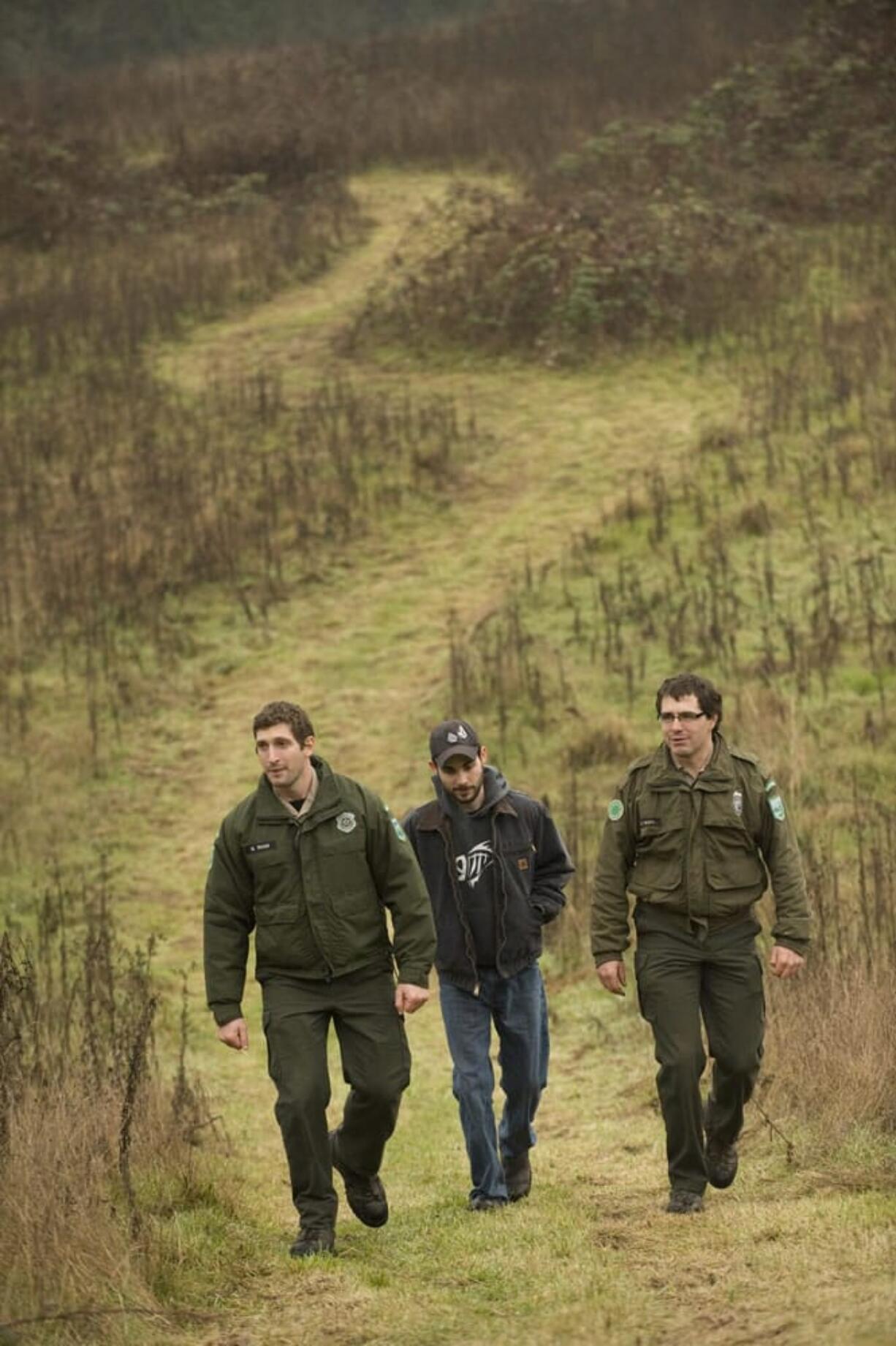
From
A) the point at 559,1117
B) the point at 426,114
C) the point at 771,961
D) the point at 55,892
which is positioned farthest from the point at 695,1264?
the point at 426,114

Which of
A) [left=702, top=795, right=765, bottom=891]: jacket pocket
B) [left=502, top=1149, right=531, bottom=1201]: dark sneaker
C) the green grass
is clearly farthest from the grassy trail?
[left=702, top=795, right=765, bottom=891]: jacket pocket

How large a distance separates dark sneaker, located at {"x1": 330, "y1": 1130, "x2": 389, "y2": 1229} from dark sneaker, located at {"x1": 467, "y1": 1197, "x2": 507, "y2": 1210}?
0.39 m

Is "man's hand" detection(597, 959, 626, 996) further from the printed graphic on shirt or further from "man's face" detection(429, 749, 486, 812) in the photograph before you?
"man's face" detection(429, 749, 486, 812)

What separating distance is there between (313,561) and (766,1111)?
9.93 metres

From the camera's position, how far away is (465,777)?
261 inches

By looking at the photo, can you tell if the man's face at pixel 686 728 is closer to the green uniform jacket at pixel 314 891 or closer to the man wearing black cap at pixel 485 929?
the man wearing black cap at pixel 485 929

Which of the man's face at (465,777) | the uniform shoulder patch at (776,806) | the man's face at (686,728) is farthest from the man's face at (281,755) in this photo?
the uniform shoulder patch at (776,806)

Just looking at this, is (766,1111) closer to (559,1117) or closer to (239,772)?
(559,1117)

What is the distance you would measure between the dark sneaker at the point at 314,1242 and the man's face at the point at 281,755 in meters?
1.57

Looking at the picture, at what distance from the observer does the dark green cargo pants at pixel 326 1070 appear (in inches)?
244

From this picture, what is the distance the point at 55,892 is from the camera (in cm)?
1183

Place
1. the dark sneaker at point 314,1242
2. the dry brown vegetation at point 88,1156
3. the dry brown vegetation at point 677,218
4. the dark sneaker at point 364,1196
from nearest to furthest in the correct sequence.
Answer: the dry brown vegetation at point 88,1156 → the dark sneaker at point 314,1242 → the dark sneaker at point 364,1196 → the dry brown vegetation at point 677,218

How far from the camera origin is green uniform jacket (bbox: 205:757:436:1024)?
6.23 metres

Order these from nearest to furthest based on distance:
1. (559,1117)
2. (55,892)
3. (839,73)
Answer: (559,1117)
(55,892)
(839,73)
